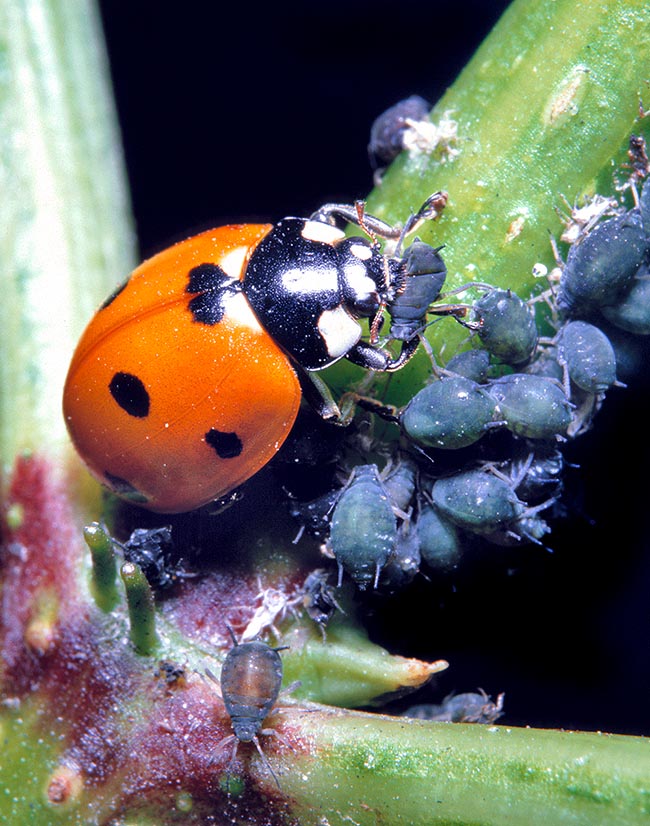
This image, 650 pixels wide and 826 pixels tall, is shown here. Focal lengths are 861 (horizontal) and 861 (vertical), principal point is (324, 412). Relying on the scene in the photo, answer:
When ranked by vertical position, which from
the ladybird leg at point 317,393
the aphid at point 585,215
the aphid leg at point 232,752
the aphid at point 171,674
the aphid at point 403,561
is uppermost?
the aphid at point 585,215

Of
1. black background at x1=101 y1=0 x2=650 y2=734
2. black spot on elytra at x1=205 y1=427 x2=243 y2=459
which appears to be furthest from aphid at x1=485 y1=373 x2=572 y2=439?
black background at x1=101 y1=0 x2=650 y2=734

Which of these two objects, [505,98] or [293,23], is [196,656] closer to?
[505,98]

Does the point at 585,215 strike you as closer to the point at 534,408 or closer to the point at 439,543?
the point at 534,408

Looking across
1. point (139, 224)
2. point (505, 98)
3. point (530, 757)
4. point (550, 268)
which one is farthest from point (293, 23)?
point (530, 757)

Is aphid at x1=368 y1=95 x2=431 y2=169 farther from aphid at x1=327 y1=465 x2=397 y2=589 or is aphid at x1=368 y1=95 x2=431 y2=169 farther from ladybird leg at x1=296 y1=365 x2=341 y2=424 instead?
aphid at x1=327 y1=465 x2=397 y2=589

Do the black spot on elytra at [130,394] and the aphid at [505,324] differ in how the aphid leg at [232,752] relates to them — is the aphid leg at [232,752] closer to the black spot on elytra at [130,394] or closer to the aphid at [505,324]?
the black spot on elytra at [130,394]

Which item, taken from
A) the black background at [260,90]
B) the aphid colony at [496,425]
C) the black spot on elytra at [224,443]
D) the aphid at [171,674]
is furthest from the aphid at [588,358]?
the black background at [260,90]
